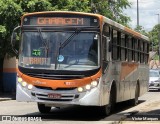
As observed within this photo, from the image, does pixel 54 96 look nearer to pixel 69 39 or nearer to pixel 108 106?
pixel 69 39

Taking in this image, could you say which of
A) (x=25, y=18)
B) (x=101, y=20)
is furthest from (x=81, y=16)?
(x=25, y=18)

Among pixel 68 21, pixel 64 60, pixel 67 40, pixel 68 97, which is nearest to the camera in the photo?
pixel 68 97

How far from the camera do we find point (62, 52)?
14.1 meters

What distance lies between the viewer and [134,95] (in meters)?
21.1

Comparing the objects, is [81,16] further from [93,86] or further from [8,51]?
[8,51]

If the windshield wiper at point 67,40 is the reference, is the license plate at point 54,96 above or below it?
below

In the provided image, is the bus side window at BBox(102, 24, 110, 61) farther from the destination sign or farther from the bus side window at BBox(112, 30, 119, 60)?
the bus side window at BBox(112, 30, 119, 60)

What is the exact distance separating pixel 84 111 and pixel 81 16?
175 inches

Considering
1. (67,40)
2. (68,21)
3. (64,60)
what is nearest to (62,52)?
(64,60)

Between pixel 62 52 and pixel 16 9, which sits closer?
pixel 62 52

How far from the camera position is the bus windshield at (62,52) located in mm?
14062

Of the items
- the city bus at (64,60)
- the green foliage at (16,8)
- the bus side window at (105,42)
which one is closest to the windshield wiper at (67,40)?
the city bus at (64,60)

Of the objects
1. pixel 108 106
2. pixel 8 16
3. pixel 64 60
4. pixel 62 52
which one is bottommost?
pixel 108 106

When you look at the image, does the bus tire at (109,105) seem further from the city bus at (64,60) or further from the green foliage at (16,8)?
the green foliage at (16,8)
